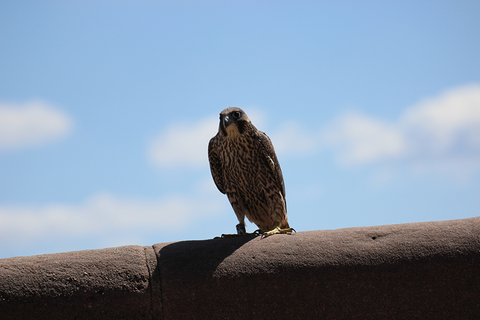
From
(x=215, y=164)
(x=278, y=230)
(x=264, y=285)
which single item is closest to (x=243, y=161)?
(x=215, y=164)

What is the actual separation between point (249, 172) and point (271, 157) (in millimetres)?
343

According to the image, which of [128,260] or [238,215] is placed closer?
[128,260]

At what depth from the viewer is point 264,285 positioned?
13.7ft

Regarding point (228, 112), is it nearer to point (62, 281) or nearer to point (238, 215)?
point (238, 215)

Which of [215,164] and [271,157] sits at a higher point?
[215,164]

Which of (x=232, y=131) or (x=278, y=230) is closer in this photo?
(x=278, y=230)

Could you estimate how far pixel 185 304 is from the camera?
4.13 meters

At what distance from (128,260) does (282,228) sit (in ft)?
6.69

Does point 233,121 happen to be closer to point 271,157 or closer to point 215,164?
point 271,157

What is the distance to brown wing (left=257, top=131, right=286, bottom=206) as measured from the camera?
18.3ft

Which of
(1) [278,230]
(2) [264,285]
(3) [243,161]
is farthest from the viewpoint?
(3) [243,161]

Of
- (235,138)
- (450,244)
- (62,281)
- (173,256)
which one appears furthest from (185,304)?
(450,244)

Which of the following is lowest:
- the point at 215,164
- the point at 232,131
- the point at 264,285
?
the point at 264,285

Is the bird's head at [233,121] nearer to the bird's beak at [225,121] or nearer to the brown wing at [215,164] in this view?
the bird's beak at [225,121]
